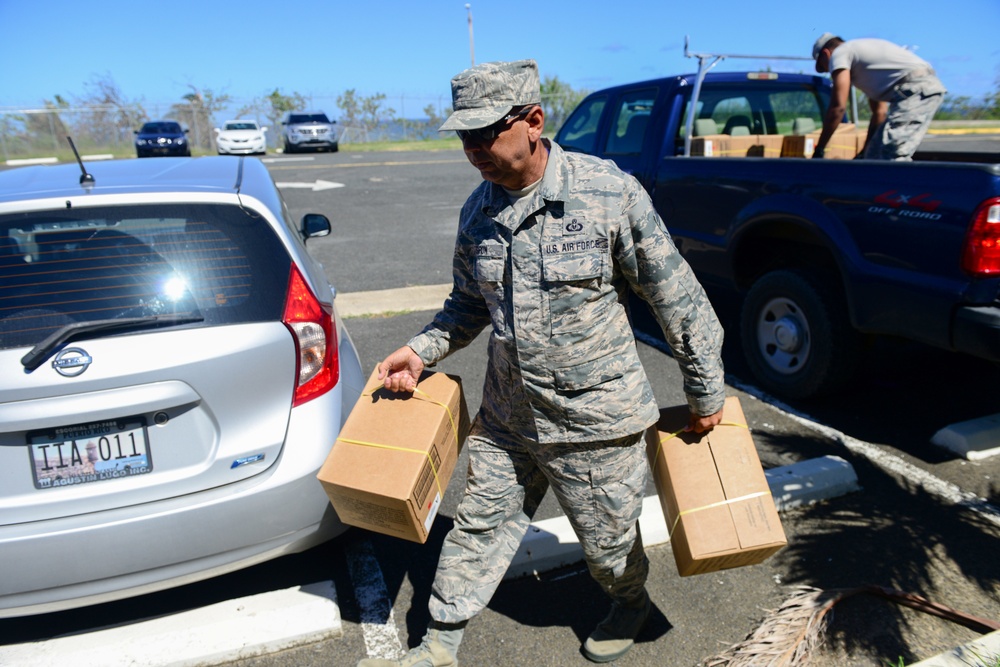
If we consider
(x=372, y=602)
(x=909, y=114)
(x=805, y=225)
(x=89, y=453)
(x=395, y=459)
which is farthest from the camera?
(x=909, y=114)

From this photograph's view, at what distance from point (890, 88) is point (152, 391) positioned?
502cm

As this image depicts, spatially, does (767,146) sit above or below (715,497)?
above

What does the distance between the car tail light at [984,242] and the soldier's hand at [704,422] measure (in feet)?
5.98

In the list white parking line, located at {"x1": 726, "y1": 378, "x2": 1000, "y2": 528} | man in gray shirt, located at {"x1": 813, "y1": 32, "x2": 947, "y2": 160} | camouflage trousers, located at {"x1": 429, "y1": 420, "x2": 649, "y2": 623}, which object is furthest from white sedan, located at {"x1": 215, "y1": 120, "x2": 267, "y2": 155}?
camouflage trousers, located at {"x1": 429, "y1": 420, "x2": 649, "y2": 623}

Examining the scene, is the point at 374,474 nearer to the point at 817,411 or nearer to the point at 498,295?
the point at 498,295

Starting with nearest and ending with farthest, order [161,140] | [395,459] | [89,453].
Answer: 1. [395,459]
2. [89,453]
3. [161,140]

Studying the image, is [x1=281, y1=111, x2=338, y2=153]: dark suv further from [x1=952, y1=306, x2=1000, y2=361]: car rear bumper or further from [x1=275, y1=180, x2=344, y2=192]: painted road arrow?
[x1=952, y1=306, x2=1000, y2=361]: car rear bumper

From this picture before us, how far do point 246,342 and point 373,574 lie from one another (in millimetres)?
1147

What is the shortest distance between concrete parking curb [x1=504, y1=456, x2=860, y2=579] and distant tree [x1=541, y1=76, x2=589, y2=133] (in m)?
32.1

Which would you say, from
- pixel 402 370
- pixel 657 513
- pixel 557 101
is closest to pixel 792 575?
pixel 657 513

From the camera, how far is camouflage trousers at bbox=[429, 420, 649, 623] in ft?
7.79

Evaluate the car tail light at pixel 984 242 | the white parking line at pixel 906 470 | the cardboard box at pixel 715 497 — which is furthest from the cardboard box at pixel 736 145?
the cardboard box at pixel 715 497

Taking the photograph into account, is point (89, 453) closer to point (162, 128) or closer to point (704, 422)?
point (704, 422)

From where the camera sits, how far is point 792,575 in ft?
10.1
